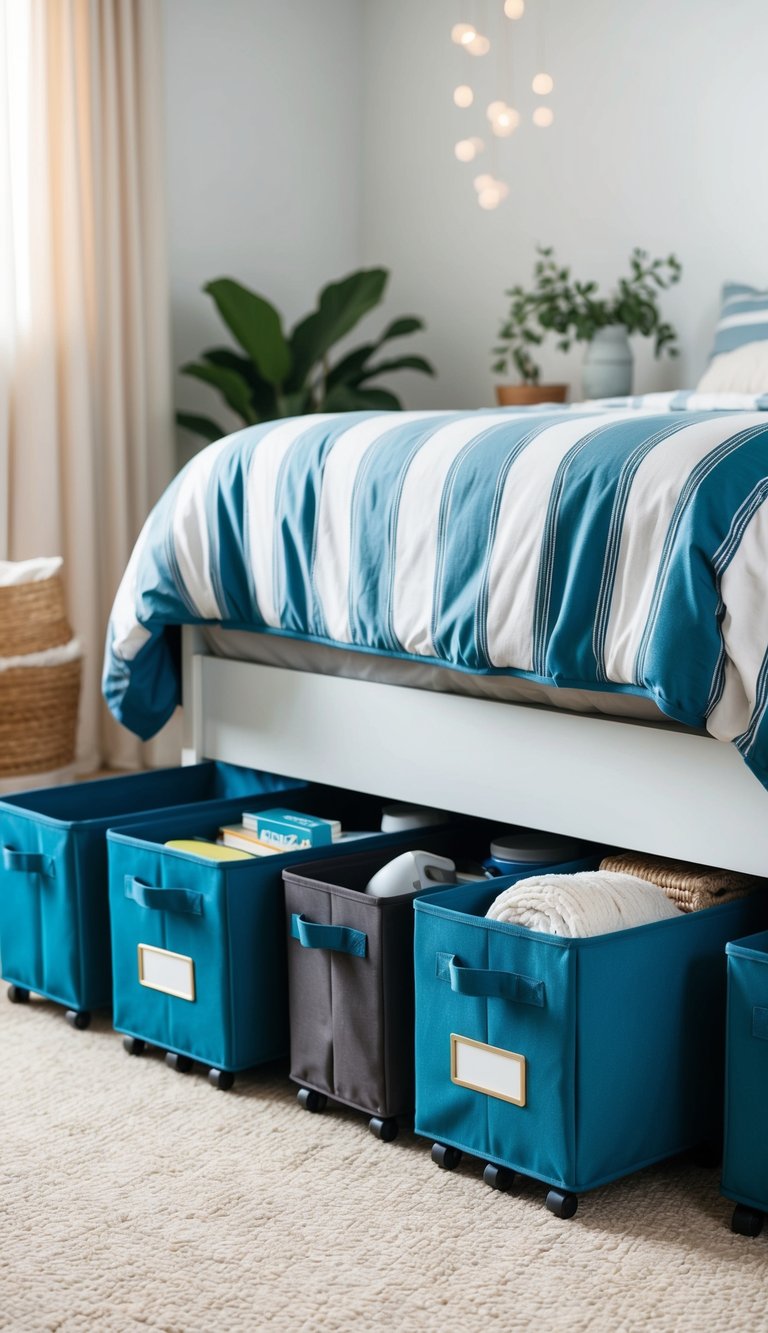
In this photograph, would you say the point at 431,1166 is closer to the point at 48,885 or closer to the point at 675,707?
the point at 675,707

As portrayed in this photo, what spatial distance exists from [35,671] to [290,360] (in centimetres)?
115

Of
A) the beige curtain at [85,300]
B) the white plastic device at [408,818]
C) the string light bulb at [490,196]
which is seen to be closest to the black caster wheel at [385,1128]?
the white plastic device at [408,818]

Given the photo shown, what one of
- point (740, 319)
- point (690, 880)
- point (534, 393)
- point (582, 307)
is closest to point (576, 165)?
point (582, 307)

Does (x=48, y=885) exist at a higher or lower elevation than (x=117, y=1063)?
higher

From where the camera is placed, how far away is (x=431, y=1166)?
1.69 meters

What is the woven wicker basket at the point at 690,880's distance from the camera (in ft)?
5.66

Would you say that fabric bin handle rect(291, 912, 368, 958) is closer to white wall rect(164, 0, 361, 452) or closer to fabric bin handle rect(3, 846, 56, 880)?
fabric bin handle rect(3, 846, 56, 880)

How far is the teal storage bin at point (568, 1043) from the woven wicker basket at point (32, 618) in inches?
71.4

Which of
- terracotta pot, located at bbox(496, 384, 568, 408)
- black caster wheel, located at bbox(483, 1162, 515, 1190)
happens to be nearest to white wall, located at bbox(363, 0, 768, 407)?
terracotta pot, located at bbox(496, 384, 568, 408)

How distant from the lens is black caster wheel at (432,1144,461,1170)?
1667mm

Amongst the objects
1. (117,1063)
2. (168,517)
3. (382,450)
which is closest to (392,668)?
(382,450)

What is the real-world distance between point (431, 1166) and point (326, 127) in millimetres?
3511

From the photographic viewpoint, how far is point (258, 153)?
420 centimetres

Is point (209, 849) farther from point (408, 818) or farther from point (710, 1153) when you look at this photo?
point (710, 1153)
